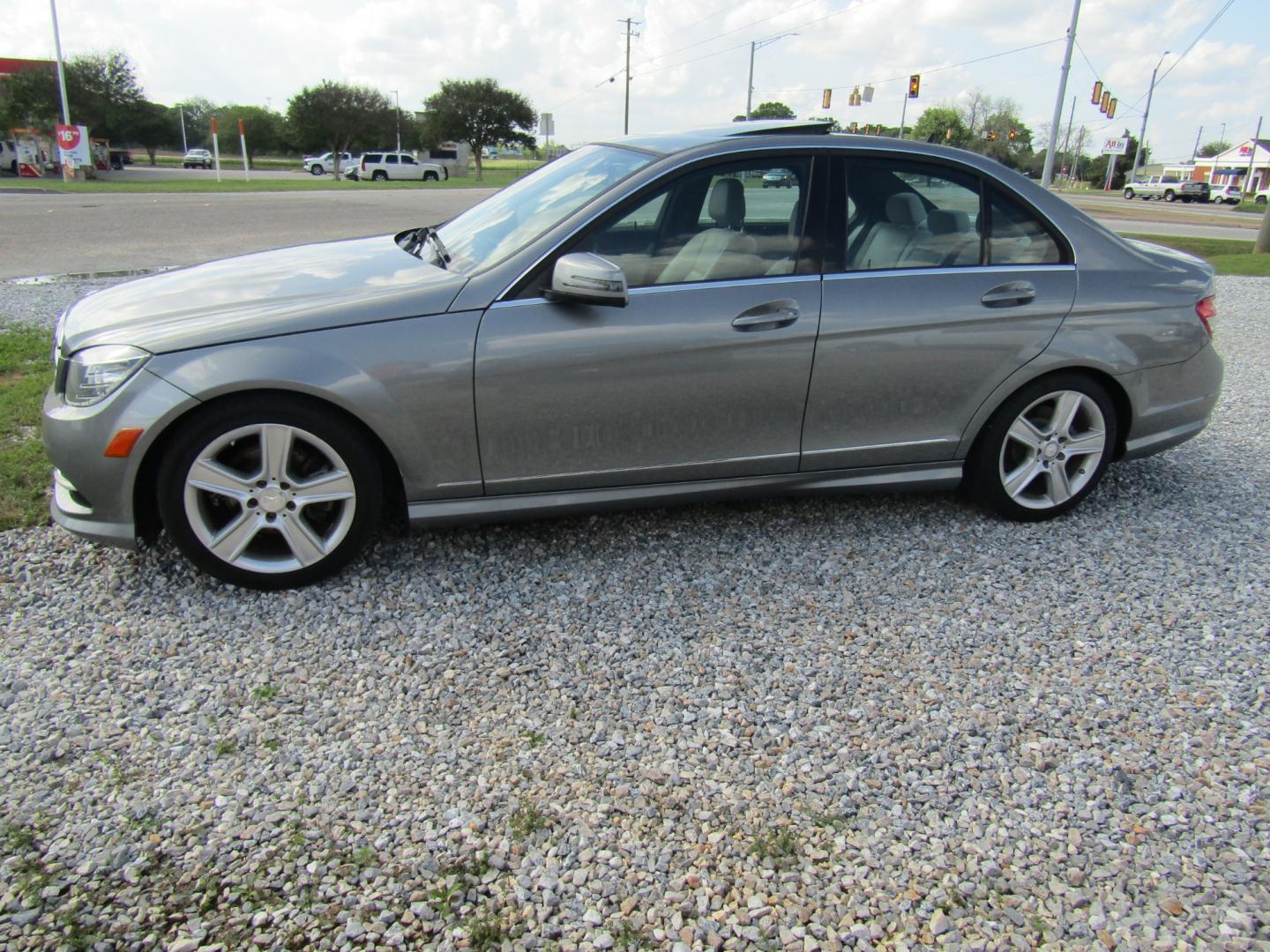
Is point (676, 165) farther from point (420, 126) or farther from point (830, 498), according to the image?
point (420, 126)

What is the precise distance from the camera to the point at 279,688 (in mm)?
2908

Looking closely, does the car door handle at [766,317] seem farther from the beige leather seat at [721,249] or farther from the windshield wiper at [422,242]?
the windshield wiper at [422,242]

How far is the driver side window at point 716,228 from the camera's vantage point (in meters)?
3.56

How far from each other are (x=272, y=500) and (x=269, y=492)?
31 mm

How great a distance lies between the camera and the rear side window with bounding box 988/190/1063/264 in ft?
13.1

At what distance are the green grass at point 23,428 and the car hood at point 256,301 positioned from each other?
92cm

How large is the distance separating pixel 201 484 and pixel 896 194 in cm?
295

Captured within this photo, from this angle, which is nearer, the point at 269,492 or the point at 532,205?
the point at 269,492

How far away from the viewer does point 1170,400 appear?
4.31 metres

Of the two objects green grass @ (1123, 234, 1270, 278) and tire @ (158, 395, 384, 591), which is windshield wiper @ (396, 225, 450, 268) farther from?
green grass @ (1123, 234, 1270, 278)

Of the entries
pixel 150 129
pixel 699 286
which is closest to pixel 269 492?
pixel 699 286

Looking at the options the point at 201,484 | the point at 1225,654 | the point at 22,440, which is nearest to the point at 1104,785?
the point at 1225,654

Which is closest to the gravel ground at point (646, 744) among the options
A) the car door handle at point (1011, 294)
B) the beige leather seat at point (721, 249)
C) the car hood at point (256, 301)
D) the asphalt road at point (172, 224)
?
the car hood at point (256, 301)

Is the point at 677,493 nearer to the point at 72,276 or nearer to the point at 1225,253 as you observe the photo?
the point at 72,276
